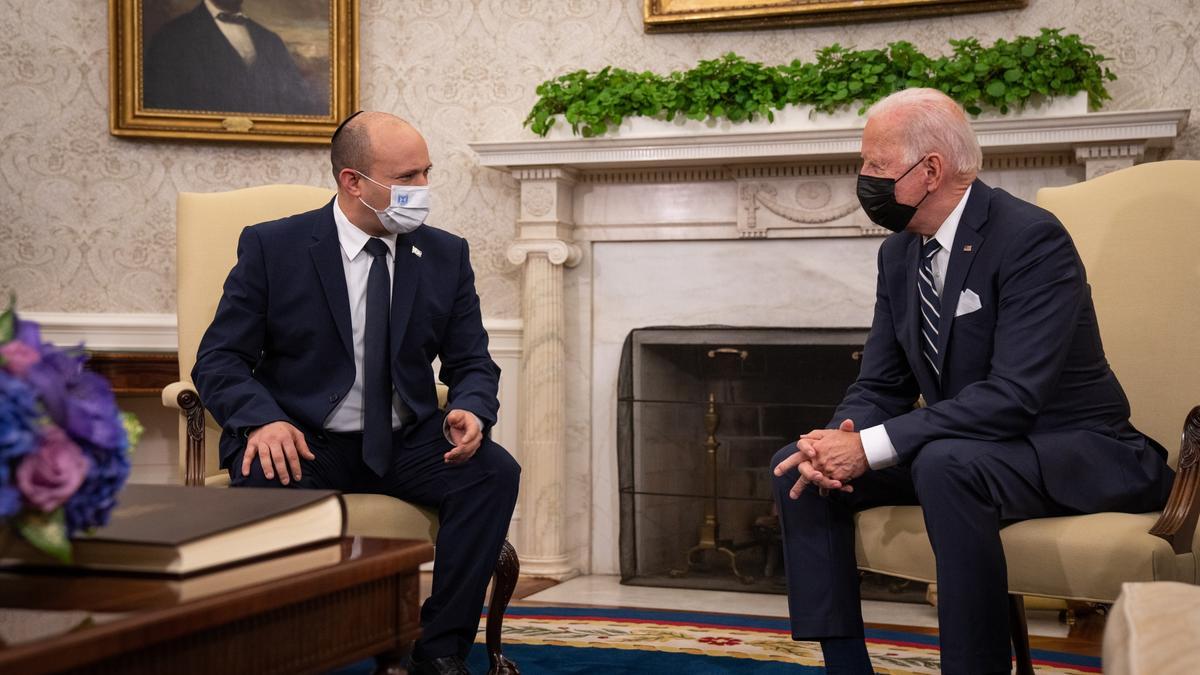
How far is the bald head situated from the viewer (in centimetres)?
317

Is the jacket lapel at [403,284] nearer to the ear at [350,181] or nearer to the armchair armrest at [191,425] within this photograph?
the ear at [350,181]

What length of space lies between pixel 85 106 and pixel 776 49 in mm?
3014

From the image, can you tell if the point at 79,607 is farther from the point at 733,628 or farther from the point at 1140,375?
the point at 733,628

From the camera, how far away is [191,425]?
3.06m

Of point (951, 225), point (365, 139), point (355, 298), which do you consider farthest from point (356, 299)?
point (951, 225)

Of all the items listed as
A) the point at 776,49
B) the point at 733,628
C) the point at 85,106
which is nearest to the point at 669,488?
the point at 733,628

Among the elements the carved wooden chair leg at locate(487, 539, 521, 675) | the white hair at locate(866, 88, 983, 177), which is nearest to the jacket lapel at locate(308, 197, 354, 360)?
the carved wooden chair leg at locate(487, 539, 521, 675)

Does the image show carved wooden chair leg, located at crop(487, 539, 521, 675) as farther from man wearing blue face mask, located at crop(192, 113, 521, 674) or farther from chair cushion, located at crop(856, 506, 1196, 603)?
chair cushion, located at crop(856, 506, 1196, 603)

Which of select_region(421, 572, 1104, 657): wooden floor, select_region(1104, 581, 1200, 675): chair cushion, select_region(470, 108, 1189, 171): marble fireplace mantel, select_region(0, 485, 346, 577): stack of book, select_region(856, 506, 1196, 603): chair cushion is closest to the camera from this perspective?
select_region(1104, 581, 1200, 675): chair cushion

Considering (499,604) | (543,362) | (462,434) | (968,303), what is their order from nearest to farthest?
(968,303), (462,434), (499,604), (543,362)

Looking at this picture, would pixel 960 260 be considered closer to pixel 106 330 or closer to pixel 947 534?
→ pixel 947 534

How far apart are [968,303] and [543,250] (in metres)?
2.47

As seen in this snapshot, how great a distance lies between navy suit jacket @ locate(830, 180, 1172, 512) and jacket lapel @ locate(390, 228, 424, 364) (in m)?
1.25

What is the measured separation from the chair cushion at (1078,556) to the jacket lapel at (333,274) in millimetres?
1464
